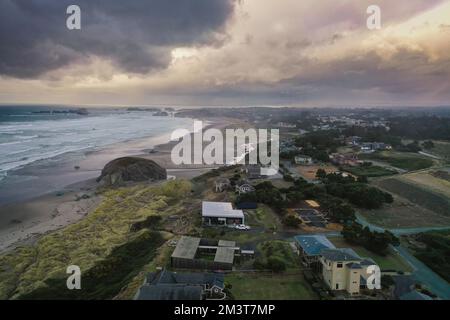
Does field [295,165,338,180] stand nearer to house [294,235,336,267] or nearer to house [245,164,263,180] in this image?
house [245,164,263,180]

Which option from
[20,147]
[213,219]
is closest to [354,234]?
[213,219]

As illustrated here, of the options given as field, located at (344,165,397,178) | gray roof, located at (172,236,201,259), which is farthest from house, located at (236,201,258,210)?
field, located at (344,165,397,178)

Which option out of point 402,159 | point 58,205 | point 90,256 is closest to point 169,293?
point 90,256

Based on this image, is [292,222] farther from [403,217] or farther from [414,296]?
[403,217]

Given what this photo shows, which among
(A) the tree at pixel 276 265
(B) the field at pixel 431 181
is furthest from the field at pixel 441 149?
(A) the tree at pixel 276 265

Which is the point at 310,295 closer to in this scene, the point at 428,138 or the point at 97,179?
the point at 97,179

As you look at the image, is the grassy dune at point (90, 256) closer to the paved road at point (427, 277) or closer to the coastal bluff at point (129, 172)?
the coastal bluff at point (129, 172)
